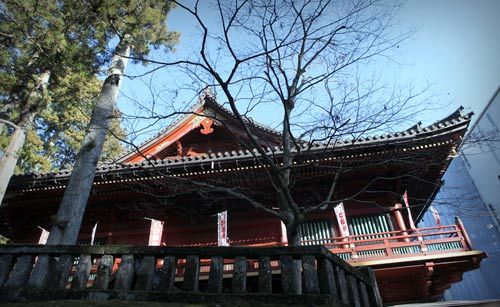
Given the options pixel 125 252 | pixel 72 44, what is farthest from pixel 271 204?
pixel 72 44

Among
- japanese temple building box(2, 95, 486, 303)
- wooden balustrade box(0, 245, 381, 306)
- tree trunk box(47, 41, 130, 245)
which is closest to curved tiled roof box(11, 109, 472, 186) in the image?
japanese temple building box(2, 95, 486, 303)

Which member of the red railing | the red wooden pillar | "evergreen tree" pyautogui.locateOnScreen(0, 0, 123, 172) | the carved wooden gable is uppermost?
"evergreen tree" pyautogui.locateOnScreen(0, 0, 123, 172)

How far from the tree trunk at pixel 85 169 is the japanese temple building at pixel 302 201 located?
0.69 m

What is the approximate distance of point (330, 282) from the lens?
10.7 feet

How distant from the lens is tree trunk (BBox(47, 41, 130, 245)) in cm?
714

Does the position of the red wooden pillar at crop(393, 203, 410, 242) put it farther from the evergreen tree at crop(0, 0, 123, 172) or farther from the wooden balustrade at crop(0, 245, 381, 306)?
the evergreen tree at crop(0, 0, 123, 172)

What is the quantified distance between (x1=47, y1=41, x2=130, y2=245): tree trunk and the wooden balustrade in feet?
11.5

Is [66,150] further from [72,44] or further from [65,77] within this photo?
[72,44]

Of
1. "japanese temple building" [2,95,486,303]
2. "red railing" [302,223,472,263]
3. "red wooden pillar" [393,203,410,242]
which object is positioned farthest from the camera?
"red wooden pillar" [393,203,410,242]

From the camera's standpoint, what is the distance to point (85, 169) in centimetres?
825

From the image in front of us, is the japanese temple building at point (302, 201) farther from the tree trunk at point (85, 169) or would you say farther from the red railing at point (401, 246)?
the tree trunk at point (85, 169)

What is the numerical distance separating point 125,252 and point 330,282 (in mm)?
2200

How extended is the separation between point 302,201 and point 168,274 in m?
7.31

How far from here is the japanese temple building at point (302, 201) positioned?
Result: 8.30 metres
